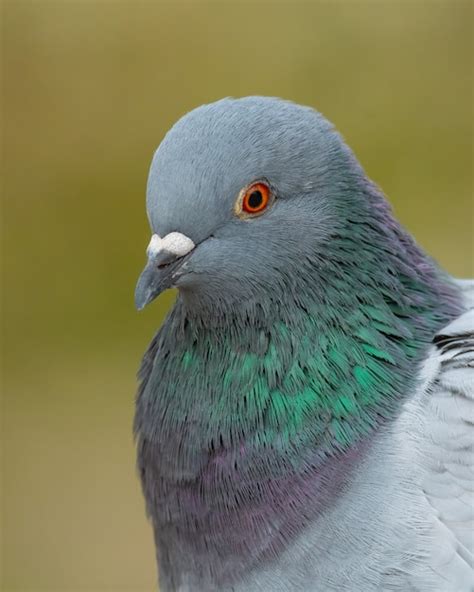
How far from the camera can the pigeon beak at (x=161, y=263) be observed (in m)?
3.40

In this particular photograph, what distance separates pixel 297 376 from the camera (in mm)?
3717

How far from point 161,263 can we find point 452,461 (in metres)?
1.19

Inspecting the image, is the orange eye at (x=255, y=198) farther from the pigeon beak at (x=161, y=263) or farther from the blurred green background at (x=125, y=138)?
the blurred green background at (x=125, y=138)

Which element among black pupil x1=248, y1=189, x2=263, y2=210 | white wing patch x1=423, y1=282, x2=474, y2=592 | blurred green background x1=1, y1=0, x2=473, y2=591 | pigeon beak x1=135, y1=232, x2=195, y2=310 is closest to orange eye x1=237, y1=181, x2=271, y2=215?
black pupil x1=248, y1=189, x2=263, y2=210

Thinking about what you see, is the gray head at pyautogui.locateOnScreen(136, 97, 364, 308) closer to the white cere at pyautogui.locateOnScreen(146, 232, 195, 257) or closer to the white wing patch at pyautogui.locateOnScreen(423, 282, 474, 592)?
the white cere at pyautogui.locateOnScreen(146, 232, 195, 257)

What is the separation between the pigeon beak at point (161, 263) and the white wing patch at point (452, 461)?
0.99 m

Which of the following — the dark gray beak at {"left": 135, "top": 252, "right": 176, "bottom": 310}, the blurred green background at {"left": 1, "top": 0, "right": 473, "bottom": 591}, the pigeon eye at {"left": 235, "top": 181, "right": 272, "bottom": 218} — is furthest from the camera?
the blurred green background at {"left": 1, "top": 0, "right": 473, "bottom": 591}

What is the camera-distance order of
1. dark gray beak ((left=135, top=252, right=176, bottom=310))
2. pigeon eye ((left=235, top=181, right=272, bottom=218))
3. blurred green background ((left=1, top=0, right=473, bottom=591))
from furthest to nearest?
blurred green background ((left=1, top=0, right=473, bottom=591)) < pigeon eye ((left=235, top=181, right=272, bottom=218)) < dark gray beak ((left=135, top=252, right=176, bottom=310))

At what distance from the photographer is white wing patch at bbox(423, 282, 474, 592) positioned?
3406 millimetres

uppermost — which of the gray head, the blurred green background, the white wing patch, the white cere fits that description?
the blurred green background

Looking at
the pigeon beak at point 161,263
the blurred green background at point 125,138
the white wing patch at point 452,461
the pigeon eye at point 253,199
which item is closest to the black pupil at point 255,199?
the pigeon eye at point 253,199

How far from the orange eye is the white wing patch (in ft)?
2.77

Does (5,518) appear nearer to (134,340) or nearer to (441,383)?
(134,340)

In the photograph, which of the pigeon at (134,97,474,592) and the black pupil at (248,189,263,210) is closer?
the pigeon at (134,97,474,592)
